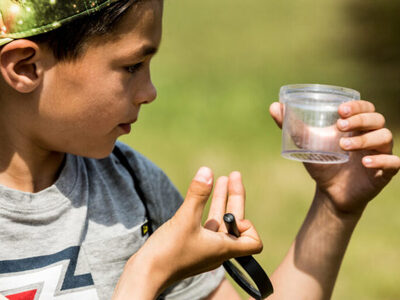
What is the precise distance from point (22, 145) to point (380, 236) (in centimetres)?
324

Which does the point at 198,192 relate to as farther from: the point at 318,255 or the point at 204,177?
the point at 318,255

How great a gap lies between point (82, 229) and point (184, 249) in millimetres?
362

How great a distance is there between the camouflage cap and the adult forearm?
0.91m

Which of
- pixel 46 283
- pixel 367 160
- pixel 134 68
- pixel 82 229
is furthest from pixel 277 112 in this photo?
pixel 46 283

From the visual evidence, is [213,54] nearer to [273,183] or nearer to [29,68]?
[273,183]

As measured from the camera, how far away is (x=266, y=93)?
6.73 m

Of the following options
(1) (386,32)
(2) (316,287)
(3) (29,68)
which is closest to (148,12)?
(3) (29,68)

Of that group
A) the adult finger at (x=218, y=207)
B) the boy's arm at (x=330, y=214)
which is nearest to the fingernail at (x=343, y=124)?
the boy's arm at (x=330, y=214)

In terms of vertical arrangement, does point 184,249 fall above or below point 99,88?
below

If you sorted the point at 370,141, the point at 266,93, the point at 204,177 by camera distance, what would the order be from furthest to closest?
the point at 266,93 → the point at 370,141 → the point at 204,177

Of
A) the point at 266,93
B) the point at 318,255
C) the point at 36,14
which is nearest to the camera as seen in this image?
the point at 36,14

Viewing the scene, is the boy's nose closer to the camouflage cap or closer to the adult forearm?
the camouflage cap

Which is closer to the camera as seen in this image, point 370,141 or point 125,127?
point 370,141

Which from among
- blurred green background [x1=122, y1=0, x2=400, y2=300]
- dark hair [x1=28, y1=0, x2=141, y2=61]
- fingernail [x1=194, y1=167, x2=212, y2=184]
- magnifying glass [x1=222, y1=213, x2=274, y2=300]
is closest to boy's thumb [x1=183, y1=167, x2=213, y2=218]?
fingernail [x1=194, y1=167, x2=212, y2=184]
